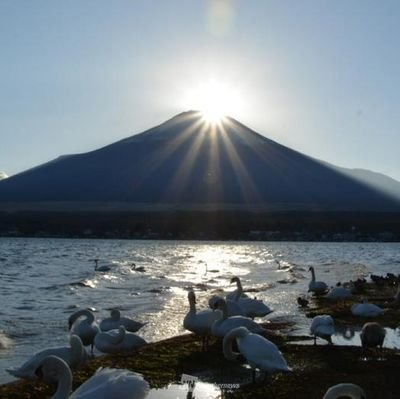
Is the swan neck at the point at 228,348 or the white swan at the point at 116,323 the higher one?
the swan neck at the point at 228,348

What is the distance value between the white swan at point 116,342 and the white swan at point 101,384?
566cm

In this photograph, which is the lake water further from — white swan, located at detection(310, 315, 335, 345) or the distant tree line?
the distant tree line

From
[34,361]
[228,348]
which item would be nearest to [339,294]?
[228,348]

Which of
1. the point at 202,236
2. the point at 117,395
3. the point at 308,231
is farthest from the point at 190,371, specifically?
the point at 308,231

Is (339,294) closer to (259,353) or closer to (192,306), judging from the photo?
(192,306)

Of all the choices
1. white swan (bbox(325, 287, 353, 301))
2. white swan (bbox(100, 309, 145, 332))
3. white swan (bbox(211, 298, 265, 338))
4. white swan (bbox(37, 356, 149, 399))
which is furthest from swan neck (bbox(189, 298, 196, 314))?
white swan (bbox(325, 287, 353, 301))

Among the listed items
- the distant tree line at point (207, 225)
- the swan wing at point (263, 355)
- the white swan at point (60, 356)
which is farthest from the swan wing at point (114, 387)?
the distant tree line at point (207, 225)

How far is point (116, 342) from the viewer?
14711 mm

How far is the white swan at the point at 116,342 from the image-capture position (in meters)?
14.7

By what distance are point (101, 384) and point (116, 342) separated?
20.5 feet

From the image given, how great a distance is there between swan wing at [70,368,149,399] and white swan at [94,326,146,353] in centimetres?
603

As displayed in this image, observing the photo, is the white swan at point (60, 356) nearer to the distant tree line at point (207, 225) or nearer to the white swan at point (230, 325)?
the white swan at point (230, 325)

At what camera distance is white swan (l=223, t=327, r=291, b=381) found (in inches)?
457

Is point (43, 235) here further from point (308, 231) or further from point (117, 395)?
point (117, 395)
